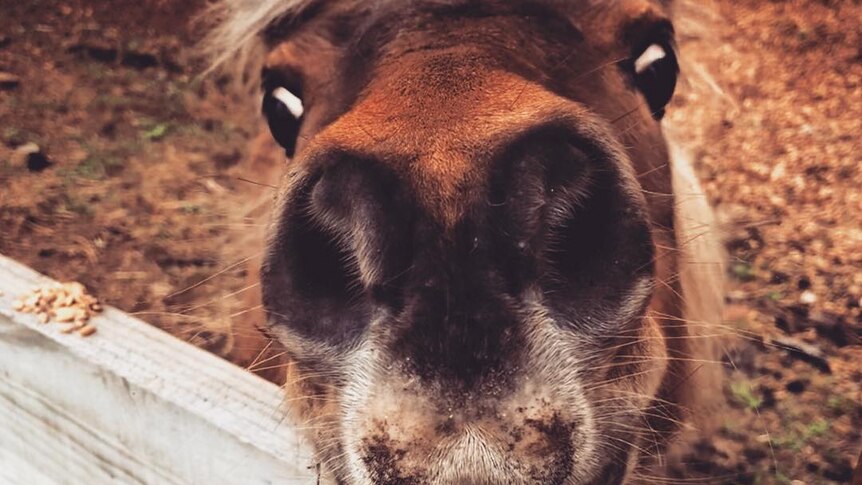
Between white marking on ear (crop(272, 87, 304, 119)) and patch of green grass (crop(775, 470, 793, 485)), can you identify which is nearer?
white marking on ear (crop(272, 87, 304, 119))

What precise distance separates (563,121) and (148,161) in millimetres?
2564

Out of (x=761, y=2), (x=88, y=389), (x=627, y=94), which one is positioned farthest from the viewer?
(x=761, y=2)

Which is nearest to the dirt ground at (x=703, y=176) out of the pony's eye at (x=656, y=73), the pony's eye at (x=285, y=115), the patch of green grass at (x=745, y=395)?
the patch of green grass at (x=745, y=395)

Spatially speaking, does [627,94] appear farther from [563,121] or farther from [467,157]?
[467,157]

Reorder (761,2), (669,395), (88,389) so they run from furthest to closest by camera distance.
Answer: (761,2)
(669,395)
(88,389)

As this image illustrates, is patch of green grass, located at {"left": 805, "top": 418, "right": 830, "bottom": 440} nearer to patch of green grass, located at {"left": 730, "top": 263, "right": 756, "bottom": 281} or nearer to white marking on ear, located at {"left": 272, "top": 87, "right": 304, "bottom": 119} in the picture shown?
patch of green grass, located at {"left": 730, "top": 263, "right": 756, "bottom": 281}

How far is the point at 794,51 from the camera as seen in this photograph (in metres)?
3.23

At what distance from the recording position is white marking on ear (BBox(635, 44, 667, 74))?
1341 millimetres

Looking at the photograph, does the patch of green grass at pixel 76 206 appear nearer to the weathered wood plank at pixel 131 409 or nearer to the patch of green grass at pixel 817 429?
the weathered wood plank at pixel 131 409

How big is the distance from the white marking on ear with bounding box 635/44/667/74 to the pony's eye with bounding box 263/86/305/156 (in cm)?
58

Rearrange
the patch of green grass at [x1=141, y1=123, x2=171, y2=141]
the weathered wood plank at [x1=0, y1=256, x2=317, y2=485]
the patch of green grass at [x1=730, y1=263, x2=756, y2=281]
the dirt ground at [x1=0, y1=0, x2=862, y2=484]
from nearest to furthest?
the weathered wood plank at [x1=0, y1=256, x2=317, y2=485] → the dirt ground at [x1=0, y1=0, x2=862, y2=484] → the patch of green grass at [x1=730, y1=263, x2=756, y2=281] → the patch of green grass at [x1=141, y1=123, x2=171, y2=141]

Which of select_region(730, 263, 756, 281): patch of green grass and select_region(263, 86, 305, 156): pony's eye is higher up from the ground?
select_region(263, 86, 305, 156): pony's eye

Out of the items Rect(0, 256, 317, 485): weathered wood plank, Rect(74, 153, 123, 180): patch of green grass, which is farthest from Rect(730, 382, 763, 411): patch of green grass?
Rect(74, 153, 123, 180): patch of green grass

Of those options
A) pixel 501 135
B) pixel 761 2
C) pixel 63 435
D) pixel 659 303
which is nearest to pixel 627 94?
pixel 659 303
